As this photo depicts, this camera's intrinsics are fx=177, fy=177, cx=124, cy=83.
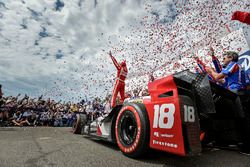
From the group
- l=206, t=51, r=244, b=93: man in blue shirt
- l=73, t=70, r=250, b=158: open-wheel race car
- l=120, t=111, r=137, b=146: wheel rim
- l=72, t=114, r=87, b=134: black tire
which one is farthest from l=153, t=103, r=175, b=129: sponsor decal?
l=72, t=114, r=87, b=134: black tire

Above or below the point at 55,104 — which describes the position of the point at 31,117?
below

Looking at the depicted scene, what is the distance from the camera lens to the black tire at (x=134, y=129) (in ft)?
7.73

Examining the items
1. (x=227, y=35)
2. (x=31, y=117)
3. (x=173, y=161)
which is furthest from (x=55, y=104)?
(x=173, y=161)

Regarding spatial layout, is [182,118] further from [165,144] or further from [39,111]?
[39,111]

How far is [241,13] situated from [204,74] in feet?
6.81

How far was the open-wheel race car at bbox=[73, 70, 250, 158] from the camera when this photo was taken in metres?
2.00

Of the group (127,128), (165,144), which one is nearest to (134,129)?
(127,128)

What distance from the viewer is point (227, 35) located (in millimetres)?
7188

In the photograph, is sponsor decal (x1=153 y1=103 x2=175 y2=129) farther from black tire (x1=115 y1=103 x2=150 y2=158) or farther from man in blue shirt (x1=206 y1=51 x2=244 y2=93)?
man in blue shirt (x1=206 y1=51 x2=244 y2=93)

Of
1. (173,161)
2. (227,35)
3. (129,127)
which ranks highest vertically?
(227,35)

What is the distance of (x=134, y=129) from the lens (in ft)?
9.02

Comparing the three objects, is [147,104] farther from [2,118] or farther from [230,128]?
[2,118]

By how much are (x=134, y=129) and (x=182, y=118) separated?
97cm

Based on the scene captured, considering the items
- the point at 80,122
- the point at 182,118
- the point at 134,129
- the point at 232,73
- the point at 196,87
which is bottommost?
the point at 134,129
